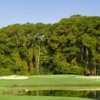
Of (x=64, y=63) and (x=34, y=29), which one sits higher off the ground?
(x=34, y=29)

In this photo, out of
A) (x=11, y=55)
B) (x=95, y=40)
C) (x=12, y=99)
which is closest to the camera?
(x=12, y=99)

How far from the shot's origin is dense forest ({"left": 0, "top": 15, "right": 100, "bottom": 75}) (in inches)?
3199

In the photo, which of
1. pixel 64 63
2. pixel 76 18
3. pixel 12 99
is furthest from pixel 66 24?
pixel 12 99

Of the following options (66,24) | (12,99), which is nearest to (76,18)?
(66,24)

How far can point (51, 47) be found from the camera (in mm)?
85188

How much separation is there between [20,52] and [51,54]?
6409mm

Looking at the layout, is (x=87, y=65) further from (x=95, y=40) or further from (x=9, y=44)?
(x=9, y=44)

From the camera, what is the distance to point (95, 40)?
261 ft

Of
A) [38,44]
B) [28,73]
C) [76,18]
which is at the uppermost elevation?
[76,18]

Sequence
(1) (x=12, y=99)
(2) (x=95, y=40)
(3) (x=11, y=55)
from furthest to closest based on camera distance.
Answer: (3) (x=11, y=55) < (2) (x=95, y=40) < (1) (x=12, y=99)

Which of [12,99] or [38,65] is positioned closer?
[12,99]

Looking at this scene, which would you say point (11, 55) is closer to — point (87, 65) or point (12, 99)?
point (87, 65)

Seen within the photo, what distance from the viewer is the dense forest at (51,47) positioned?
81.2 m

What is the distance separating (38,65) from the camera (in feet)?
277
